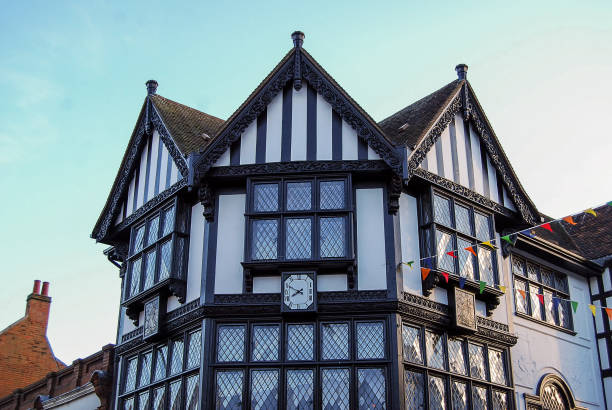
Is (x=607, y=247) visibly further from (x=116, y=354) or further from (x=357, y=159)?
(x=116, y=354)

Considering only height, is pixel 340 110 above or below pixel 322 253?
above

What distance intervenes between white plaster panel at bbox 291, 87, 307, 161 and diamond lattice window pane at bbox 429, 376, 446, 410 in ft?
18.3

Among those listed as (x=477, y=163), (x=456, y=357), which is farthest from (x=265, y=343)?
(x=477, y=163)

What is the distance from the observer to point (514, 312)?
21.2m

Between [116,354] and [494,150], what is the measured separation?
1076cm

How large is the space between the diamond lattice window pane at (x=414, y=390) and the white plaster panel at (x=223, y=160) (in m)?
6.07

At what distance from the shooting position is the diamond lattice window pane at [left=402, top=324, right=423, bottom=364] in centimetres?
1673

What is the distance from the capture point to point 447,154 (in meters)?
19.5

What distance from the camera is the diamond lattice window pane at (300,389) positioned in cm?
1605

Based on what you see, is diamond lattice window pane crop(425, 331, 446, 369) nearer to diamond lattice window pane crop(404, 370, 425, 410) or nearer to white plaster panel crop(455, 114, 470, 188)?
diamond lattice window pane crop(404, 370, 425, 410)

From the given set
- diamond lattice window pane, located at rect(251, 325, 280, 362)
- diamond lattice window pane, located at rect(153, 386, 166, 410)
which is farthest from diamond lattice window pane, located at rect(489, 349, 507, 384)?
diamond lattice window pane, located at rect(153, 386, 166, 410)

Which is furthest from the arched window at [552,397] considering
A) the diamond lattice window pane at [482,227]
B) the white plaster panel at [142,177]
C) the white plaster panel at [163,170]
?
the white plaster panel at [142,177]

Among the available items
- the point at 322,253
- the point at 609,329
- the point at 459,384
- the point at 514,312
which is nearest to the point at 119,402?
the point at 322,253

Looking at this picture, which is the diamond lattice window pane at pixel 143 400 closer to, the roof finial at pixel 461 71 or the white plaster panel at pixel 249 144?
the white plaster panel at pixel 249 144
